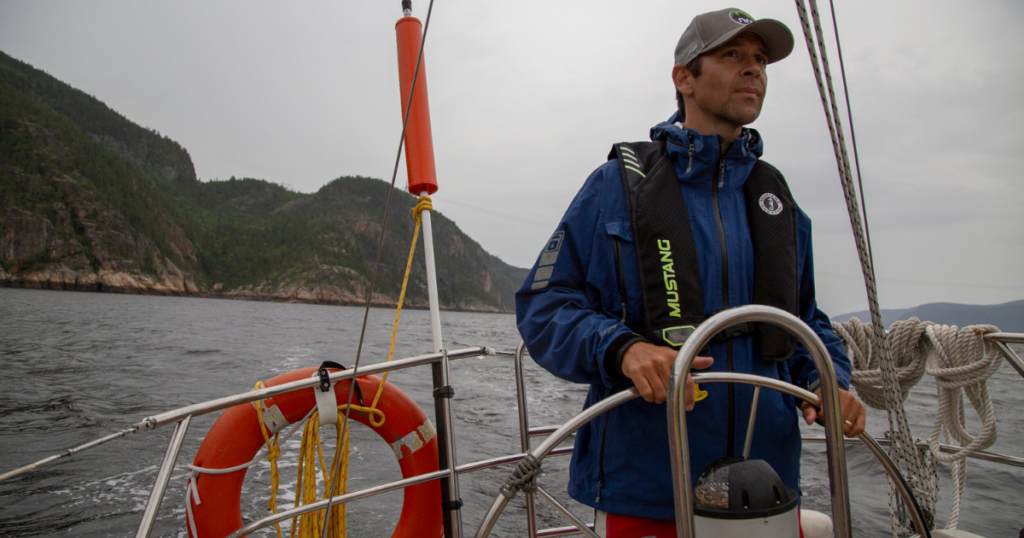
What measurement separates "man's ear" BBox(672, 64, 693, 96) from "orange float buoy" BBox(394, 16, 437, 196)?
1.06 metres

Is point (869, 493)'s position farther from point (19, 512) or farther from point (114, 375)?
point (114, 375)

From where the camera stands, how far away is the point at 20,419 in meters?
6.11

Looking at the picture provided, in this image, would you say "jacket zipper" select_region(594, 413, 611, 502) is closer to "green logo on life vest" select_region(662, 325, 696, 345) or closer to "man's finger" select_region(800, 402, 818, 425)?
"green logo on life vest" select_region(662, 325, 696, 345)

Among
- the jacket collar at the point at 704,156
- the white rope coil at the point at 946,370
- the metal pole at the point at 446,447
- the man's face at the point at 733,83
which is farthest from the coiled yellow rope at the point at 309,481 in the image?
the white rope coil at the point at 946,370

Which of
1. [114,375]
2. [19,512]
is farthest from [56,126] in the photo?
[19,512]

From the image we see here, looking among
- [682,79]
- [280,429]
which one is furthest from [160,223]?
[682,79]

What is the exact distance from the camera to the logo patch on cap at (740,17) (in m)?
1.22

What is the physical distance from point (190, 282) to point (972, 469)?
72.8 m

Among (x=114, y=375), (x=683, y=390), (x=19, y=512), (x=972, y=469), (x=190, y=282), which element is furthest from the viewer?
(x=190, y=282)

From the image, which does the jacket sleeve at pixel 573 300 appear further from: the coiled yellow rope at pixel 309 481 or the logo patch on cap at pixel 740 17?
the coiled yellow rope at pixel 309 481

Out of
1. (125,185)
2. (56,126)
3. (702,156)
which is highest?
(56,126)

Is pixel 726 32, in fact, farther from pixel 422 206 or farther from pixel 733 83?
pixel 422 206

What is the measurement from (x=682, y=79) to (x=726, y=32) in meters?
0.15

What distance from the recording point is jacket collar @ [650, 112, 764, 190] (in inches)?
47.0
